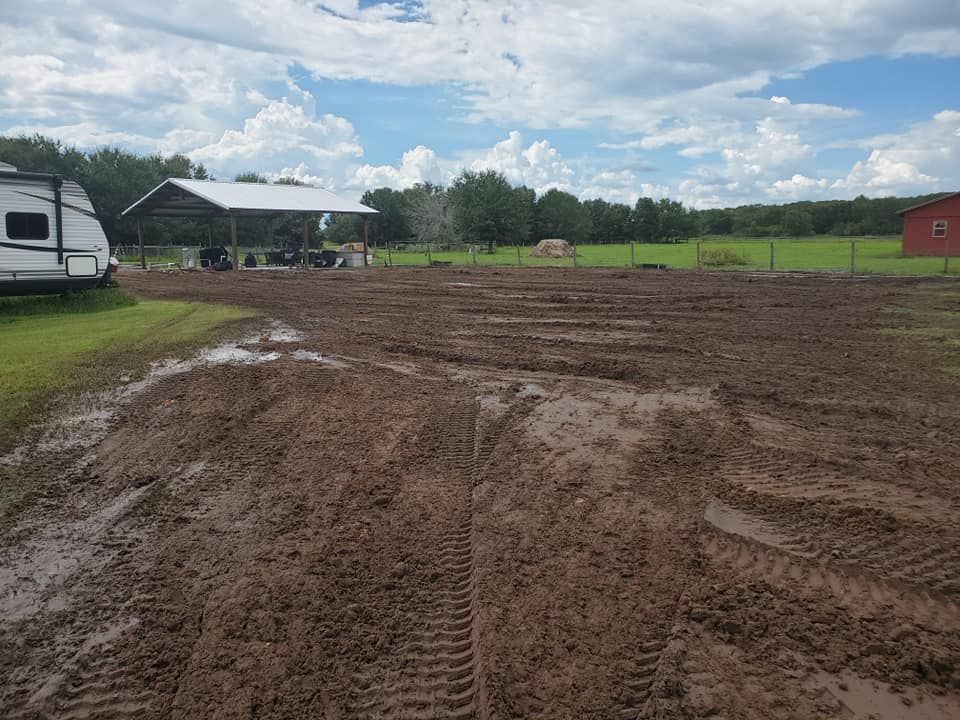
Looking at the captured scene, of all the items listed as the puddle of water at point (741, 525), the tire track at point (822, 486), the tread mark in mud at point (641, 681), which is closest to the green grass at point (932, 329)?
the tire track at point (822, 486)

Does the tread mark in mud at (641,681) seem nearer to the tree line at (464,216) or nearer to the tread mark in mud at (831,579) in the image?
the tread mark in mud at (831,579)

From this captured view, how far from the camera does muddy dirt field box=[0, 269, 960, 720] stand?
2.90 meters

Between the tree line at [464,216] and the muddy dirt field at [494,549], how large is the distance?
124 ft

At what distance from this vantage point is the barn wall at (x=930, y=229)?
37.3 metres

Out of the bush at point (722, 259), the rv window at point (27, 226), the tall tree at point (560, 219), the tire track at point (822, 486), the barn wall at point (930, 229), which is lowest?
the tire track at point (822, 486)

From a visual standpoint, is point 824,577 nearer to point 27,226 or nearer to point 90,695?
point 90,695

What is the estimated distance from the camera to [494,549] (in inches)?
161

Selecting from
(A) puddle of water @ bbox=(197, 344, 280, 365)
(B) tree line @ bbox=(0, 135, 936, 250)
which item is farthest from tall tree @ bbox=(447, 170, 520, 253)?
(A) puddle of water @ bbox=(197, 344, 280, 365)

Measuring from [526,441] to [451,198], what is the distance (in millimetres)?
78054

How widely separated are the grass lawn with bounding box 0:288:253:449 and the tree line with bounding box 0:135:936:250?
84.0 ft

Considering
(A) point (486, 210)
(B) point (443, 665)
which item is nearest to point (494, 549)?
(B) point (443, 665)

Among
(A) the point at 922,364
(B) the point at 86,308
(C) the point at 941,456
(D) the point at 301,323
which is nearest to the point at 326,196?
(B) the point at 86,308

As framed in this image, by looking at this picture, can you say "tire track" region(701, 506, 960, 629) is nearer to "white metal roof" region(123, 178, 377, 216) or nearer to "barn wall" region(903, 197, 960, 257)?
"white metal roof" region(123, 178, 377, 216)

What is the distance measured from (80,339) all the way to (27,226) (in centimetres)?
547
